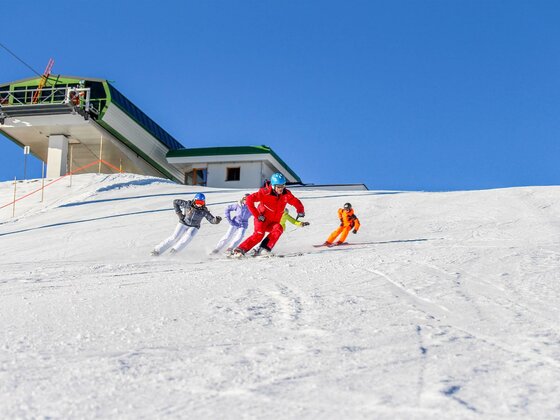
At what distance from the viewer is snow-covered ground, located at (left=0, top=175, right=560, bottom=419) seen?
2992 millimetres

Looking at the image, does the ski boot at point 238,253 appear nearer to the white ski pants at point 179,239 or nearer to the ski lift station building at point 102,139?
→ the white ski pants at point 179,239

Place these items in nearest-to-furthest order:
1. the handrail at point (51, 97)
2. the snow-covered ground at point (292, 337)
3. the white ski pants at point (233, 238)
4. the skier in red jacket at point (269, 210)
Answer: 1. the snow-covered ground at point (292, 337)
2. the skier in red jacket at point (269, 210)
3. the white ski pants at point (233, 238)
4. the handrail at point (51, 97)

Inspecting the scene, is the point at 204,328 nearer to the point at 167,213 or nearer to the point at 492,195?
the point at 167,213

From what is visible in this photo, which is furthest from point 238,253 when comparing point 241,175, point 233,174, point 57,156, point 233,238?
point 233,174

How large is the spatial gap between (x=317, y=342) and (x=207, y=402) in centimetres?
118

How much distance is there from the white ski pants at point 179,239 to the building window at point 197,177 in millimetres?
24166

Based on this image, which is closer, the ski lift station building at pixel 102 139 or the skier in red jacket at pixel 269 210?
the skier in red jacket at pixel 269 210

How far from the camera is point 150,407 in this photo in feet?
9.56

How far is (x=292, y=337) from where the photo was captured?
414 cm

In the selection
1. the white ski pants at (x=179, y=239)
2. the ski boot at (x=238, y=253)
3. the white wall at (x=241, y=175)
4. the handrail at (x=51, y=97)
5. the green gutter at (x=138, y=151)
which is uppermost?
the handrail at (x=51, y=97)

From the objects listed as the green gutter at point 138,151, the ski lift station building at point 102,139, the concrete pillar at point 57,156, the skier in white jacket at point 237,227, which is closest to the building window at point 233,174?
the ski lift station building at point 102,139

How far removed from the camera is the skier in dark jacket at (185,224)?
38.7 feet

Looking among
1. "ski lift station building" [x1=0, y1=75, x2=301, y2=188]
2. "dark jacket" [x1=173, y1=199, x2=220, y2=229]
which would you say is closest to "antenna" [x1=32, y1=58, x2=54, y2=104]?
"ski lift station building" [x1=0, y1=75, x2=301, y2=188]

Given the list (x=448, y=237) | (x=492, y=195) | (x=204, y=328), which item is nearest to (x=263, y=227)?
(x=448, y=237)
